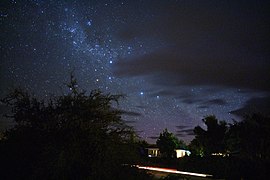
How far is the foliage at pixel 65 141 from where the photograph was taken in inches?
266

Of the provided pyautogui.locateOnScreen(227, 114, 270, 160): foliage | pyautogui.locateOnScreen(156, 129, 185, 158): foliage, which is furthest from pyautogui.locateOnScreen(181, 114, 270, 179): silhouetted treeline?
pyautogui.locateOnScreen(156, 129, 185, 158): foliage

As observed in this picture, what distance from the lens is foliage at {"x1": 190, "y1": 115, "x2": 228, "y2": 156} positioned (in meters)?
49.0

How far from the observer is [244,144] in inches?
1224

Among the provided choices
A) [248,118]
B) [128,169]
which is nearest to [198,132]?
[248,118]

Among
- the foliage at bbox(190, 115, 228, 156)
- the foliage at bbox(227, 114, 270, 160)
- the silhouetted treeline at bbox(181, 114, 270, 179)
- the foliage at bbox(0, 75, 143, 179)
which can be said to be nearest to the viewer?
the foliage at bbox(0, 75, 143, 179)

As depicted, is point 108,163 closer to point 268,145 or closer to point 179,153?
point 268,145

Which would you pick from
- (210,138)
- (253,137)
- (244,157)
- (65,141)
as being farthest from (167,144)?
(65,141)

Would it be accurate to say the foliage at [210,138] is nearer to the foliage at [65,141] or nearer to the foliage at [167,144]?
the foliage at [167,144]

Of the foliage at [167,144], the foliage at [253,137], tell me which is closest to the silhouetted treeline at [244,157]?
the foliage at [253,137]

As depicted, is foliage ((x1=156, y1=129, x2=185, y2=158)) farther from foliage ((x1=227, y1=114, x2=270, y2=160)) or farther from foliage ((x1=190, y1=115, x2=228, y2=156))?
foliage ((x1=227, y1=114, x2=270, y2=160))

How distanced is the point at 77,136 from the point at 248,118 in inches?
1135

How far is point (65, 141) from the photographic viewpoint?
Result: 23.5ft

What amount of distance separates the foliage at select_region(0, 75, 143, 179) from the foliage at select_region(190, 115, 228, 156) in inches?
1718

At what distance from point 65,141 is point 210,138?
155ft
